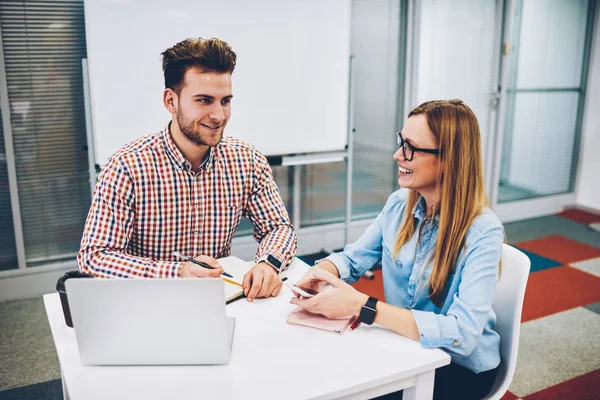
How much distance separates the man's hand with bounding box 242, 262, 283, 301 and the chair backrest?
0.60 metres

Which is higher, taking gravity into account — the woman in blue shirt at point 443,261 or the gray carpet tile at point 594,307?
the woman in blue shirt at point 443,261

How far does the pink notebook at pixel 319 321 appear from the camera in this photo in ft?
4.13

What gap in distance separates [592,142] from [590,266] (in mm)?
1722

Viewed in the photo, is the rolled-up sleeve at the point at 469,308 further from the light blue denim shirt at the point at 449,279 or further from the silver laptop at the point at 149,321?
the silver laptop at the point at 149,321

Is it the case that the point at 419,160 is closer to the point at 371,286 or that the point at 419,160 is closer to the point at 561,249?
the point at 371,286

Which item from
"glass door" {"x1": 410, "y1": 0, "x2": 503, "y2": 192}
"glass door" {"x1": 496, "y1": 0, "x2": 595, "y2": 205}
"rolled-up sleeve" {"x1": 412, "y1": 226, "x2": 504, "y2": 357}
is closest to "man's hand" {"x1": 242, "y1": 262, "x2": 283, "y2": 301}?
"rolled-up sleeve" {"x1": 412, "y1": 226, "x2": 504, "y2": 357}

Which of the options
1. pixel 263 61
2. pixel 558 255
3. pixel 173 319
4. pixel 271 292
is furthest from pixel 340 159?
pixel 173 319

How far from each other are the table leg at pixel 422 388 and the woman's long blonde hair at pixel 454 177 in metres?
0.29

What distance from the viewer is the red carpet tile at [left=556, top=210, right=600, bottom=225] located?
15.5ft

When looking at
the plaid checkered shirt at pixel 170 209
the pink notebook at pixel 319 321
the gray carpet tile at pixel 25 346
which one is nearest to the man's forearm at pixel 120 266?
the plaid checkered shirt at pixel 170 209

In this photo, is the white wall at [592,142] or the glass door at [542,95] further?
the white wall at [592,142]

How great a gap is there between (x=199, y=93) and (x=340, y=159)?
202cm

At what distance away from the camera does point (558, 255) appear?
152 inches

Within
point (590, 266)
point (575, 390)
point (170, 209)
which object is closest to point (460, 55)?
point (590, 266)
